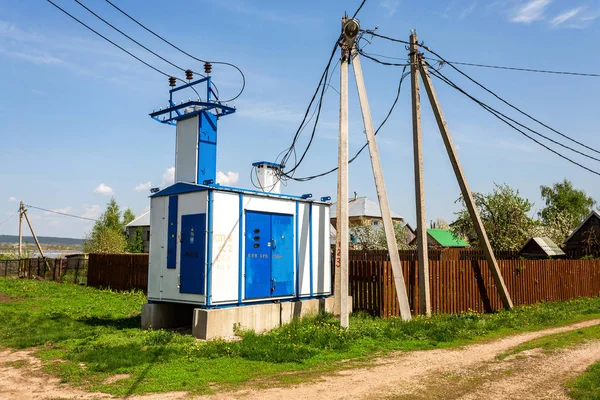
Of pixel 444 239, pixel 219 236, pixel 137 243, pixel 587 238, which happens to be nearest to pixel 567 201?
pixel 444 239

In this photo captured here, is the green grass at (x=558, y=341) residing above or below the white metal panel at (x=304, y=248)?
below

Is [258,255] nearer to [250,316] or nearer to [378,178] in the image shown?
[250,316]

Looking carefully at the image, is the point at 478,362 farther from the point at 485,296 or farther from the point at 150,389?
the point at 485,296

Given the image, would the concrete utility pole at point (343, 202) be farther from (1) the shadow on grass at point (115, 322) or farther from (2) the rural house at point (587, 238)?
A: (2) the rural house at point (587, 238)

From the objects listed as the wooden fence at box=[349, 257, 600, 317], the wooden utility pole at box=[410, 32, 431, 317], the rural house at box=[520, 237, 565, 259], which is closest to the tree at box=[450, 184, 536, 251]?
the rural house at box=[520, 237, 565, 259]

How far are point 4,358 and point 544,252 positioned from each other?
2938 centimetres

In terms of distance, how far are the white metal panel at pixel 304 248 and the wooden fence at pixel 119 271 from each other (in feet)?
34.5

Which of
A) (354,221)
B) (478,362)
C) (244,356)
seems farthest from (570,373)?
(354,221)

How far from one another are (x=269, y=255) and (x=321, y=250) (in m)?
2.04

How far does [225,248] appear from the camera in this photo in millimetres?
11016

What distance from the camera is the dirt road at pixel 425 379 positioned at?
647 centimetres

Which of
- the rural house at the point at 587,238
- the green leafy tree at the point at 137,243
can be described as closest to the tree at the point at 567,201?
the rural house at the point at 587,238

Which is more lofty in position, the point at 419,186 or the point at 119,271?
the point at 419,186

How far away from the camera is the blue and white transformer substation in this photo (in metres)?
10.9
